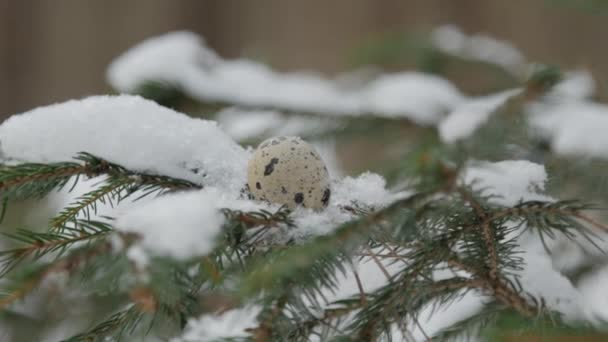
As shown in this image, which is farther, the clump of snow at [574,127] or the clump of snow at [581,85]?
the clump of snow at [581,85]

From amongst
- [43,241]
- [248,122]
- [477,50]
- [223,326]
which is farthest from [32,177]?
[477,50]

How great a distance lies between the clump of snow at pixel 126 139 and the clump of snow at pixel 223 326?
0.10 m

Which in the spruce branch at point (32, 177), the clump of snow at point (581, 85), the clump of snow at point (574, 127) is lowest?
the spruce branch at point (32, 177)

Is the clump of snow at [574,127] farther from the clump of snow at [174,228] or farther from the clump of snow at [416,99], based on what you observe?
the clump of snow at [174,228]

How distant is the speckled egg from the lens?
0.37m

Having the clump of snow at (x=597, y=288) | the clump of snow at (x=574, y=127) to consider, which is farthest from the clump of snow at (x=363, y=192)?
the clump of snow at (x=597, y=288)

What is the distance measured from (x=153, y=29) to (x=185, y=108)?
181 centimetres

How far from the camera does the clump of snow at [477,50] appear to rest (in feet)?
3.49

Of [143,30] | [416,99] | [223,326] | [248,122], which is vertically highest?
[143,30]

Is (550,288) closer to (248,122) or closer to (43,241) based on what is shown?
(43,241)

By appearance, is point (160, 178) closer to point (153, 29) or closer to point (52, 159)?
point (52, 159)

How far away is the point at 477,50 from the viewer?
1.14 metres

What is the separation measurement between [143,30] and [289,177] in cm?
230

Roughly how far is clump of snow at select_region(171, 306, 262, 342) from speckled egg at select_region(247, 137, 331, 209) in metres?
0.08
